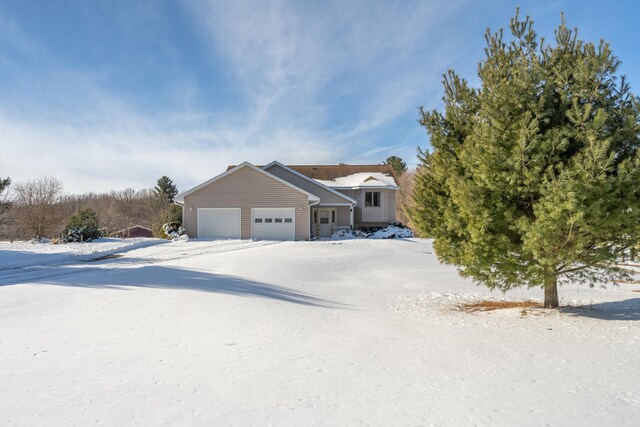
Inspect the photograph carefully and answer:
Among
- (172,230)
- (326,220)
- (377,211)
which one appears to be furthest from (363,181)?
(172,230)

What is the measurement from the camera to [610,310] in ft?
23.8

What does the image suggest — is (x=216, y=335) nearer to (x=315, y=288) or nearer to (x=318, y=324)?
(x=318, y=324)

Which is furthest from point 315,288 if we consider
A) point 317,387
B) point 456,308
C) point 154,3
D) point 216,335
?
point 154,3

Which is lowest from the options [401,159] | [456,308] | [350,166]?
[456,308]

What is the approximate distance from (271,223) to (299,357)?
806 inches

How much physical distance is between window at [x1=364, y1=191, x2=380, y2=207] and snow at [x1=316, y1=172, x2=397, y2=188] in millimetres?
943

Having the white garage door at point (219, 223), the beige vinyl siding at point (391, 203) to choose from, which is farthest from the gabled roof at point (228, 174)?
the beige vinyl siding at point (391, 203)

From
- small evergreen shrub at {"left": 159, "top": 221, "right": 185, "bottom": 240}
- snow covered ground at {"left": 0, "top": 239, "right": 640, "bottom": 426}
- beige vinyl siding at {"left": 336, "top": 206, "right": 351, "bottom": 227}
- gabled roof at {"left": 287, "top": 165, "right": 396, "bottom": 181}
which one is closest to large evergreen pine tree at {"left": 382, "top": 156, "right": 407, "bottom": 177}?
gabled roof at {"left": 287, "top": 165, "right": 396, "bottom": 181}

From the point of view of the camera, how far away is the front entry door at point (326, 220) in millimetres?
28734

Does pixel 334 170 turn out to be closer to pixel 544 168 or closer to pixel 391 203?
pixel 391 203

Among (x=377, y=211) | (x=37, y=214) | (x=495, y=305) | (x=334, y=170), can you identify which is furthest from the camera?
(x=334, y=170)

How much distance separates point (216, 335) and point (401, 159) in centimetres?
5098

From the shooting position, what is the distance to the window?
3070 centimetres

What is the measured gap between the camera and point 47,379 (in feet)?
11.8
